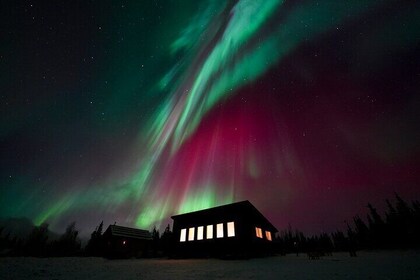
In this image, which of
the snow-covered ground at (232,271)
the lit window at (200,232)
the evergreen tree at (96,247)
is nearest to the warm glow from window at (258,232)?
the lit window at (200,232)

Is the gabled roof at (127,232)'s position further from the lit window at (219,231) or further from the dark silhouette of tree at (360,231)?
the dark silhouette of tree at (360,231)

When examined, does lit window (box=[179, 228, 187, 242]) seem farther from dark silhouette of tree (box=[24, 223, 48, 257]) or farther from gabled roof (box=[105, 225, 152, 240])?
dark silhouette of tree (box=[24, 223, 48, 257])

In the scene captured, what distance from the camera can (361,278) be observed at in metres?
8.88

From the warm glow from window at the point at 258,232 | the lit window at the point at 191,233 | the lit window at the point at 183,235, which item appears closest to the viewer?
the warm glow from window at the point at 258,232

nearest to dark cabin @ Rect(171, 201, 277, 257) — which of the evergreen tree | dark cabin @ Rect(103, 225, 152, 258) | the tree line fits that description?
dark cabin @ Rect(103, 225, 152, 258)

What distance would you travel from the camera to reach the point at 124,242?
3697 centimetres

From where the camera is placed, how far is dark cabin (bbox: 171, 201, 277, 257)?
21594mm

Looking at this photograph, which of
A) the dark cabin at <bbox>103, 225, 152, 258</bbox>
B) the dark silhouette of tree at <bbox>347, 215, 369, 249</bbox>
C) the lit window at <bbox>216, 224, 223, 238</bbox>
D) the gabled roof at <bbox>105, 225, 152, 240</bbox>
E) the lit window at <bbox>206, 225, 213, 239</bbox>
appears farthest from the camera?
the dark silhouette of tree at <bbox>347, 215, 369, 249</bbox>

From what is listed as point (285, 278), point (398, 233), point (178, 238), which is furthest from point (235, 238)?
point (398, 233)

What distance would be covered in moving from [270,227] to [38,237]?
132 meters

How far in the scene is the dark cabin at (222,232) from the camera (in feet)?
70.8

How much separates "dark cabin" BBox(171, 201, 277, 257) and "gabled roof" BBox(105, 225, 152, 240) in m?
17.1

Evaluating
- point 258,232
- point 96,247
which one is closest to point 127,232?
point 96,247

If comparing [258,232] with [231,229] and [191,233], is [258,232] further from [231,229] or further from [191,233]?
[191,233]
